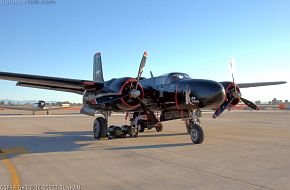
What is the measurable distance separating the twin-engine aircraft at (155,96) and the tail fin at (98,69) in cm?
413

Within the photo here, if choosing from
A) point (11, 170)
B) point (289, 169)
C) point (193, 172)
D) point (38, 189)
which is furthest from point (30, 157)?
point (289, 169)

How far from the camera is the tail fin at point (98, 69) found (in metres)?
21.3

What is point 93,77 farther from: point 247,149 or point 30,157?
point 247,149

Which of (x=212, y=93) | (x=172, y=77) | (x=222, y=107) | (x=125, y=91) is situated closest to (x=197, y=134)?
(x=212, y=93)

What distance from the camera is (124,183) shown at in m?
6.93

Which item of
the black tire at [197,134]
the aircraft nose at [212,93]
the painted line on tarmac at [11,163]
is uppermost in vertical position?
the aircraft nose at [212,93]

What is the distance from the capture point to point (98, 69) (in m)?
21.6

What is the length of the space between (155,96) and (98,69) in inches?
275

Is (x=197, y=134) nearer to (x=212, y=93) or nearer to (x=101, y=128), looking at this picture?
(x=212, y=93)

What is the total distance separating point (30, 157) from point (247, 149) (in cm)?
838

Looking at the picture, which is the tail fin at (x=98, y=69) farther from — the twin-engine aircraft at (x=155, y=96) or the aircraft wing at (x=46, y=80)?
the aircraft wing at (x=46, y=80)

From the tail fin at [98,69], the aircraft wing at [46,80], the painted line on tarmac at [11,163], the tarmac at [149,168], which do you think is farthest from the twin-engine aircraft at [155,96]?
the tail fin at [98,69]

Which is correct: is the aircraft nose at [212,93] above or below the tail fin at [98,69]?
below

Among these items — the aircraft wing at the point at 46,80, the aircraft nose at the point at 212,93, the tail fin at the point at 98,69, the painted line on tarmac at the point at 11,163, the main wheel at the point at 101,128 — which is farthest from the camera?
the tail fin at the point at 98,69
